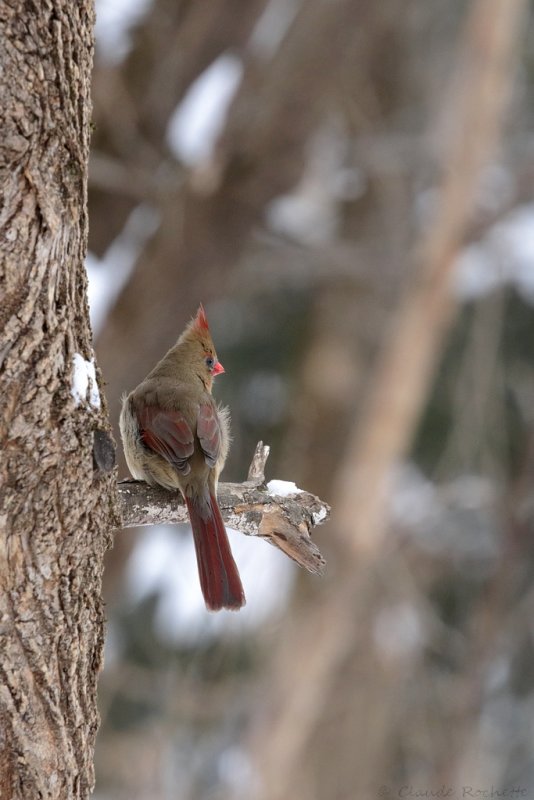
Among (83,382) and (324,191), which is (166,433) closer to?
(83,382)

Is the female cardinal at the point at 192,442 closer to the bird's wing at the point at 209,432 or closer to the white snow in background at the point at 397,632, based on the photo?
the bird's wing at the point at 209,432

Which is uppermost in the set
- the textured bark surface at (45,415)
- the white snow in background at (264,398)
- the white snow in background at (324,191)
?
the white snow in background at (324,191)

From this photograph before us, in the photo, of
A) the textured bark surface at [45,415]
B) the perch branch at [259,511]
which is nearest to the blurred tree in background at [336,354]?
the perch branch at [259,511]

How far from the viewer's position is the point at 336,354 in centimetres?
1198

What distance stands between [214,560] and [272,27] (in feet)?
24.4

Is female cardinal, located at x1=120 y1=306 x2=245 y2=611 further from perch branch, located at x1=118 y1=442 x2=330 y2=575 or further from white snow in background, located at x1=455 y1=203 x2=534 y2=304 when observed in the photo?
white snow in background, located at x1=455 y1=203 x2=534 y2=304

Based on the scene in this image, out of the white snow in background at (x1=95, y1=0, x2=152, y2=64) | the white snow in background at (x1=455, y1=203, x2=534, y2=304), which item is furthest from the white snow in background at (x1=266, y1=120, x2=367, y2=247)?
the white snow in background at (x1=95, y1=0, x2=152, y2=64)

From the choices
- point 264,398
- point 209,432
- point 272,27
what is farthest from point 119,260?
point 209,432

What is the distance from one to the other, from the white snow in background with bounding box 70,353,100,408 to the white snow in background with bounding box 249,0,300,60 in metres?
6.45

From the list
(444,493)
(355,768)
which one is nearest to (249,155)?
(444,493)

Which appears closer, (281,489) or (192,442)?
(281,489)

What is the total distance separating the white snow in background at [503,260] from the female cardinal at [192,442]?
5.16m

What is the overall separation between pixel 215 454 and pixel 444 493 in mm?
5610

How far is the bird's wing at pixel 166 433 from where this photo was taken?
11.7 ft
